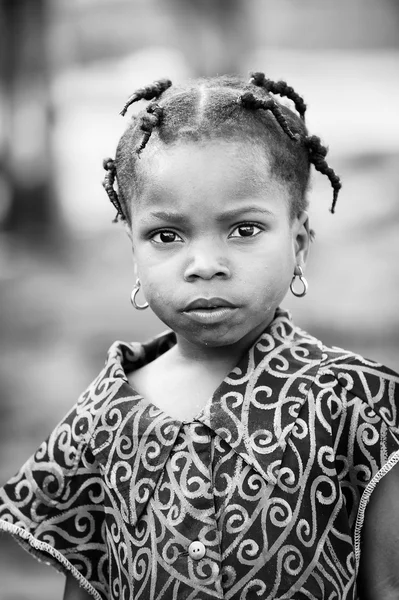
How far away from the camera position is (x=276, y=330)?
5.95 ft

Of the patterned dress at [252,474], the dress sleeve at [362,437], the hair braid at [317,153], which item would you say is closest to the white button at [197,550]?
the patterned dress at [252,474]

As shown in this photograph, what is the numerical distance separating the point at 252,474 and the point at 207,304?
1.10 ft

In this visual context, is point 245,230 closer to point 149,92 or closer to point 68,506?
point 149,92

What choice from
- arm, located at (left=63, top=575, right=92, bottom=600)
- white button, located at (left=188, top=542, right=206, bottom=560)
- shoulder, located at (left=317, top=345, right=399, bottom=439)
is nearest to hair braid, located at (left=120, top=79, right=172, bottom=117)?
shoulder, located at (left=317, top=345, right=399, bottom=439)

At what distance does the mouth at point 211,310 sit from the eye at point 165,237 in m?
0.14

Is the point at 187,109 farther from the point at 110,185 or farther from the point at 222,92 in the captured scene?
the point at 110,185

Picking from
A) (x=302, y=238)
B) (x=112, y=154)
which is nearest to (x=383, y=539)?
(x=302, y=238)

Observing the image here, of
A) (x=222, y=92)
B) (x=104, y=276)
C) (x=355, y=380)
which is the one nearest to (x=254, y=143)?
(x=222, y=92)

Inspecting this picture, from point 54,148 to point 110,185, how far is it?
3.96 metres

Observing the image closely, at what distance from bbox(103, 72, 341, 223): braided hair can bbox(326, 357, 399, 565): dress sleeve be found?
0.39m

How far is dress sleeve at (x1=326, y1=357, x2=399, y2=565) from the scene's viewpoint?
1.65m

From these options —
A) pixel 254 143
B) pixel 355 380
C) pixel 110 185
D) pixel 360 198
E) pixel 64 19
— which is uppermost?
pixel 64 19

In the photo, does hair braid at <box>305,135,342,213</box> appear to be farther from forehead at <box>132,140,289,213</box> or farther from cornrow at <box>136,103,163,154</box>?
cornrow at <box>136,103,163,154</box>

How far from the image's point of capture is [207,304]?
1644 mm
